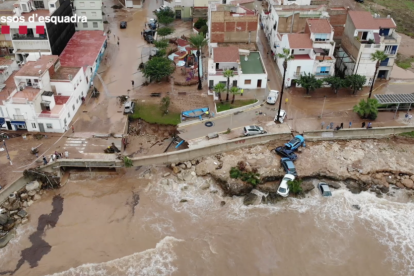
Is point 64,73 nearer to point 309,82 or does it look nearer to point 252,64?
point 252,64

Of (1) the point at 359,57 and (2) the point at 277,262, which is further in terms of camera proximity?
(1) the point at 359,57

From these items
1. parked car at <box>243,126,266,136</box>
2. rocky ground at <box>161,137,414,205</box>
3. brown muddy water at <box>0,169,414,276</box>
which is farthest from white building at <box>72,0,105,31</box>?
parked car at <box>243,126,266,136</box>

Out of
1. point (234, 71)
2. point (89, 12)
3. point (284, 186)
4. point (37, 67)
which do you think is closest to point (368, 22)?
point (234, 71)

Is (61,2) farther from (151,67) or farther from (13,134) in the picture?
(13,134)

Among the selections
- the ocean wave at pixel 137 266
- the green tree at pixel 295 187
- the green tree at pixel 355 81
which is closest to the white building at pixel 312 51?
the green tree at pixel 355 81

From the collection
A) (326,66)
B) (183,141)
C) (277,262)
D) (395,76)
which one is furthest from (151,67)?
(395,76)

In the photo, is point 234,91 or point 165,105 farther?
point 165,105
